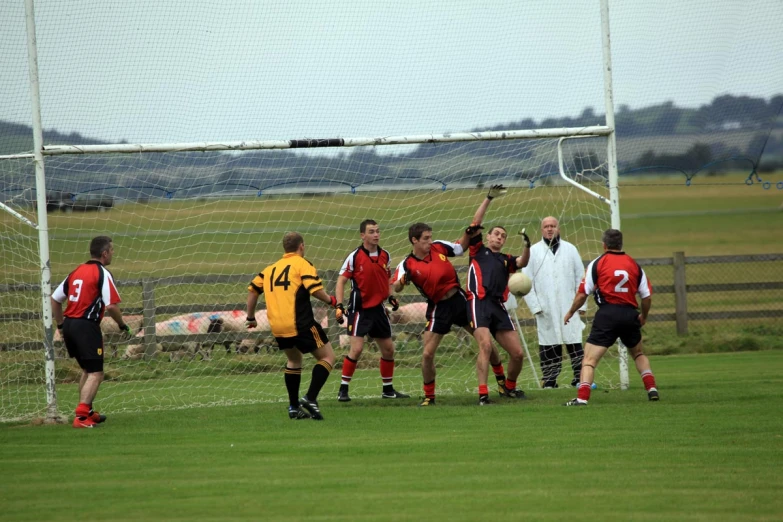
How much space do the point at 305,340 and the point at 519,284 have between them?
122 inches

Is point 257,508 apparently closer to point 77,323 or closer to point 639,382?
point 77,323

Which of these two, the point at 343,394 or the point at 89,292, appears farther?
the point at 343,394

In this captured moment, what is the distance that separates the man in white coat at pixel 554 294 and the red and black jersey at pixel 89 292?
570cm

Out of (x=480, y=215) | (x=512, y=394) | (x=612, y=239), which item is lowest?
(x=512, y=394)

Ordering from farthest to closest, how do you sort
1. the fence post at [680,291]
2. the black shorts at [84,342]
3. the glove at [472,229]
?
the fence post at [680,291] → the glove at [472,229] → the black shorts at [84,342]

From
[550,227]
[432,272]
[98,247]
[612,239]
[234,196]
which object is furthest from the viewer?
[234,196]

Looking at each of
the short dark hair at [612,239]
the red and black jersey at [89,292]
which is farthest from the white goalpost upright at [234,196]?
the short dark hair at [612,239]

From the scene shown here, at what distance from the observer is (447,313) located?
10.9 m

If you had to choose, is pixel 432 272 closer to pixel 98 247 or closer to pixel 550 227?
pixel 550 227

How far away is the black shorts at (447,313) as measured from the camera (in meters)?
10.9

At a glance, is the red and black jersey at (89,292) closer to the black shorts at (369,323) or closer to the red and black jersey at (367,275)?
the red and black jersey at (367,275)

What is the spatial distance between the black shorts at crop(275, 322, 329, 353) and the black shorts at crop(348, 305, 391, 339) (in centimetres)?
164

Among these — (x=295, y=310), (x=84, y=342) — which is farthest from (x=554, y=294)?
(x=84, y=342)

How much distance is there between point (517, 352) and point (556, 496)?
4.55 meters
